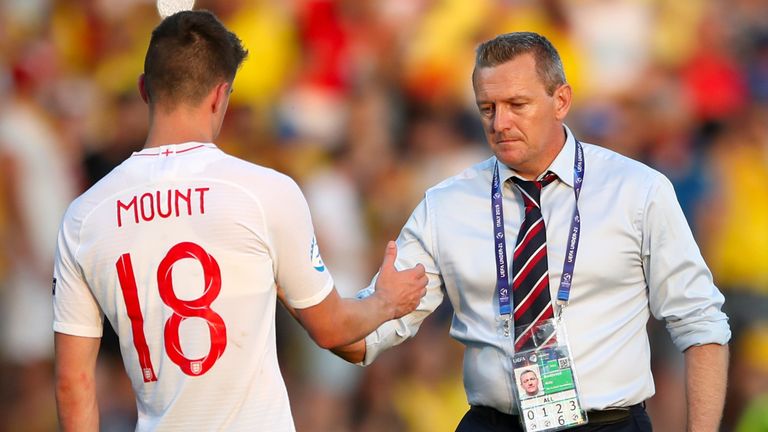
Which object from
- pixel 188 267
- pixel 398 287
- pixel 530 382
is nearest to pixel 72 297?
→ pixel 188 267

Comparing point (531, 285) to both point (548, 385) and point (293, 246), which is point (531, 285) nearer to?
point (548, 385)

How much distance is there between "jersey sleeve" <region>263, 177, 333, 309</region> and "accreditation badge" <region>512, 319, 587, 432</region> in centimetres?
91

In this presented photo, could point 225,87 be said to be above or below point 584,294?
above

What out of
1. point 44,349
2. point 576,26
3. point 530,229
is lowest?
point 44,349

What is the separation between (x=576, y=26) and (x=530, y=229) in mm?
4862

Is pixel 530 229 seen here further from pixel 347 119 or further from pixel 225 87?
pixel 347 119

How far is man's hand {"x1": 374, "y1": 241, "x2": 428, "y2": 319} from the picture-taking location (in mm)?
4117

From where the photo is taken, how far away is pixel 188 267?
139 inches

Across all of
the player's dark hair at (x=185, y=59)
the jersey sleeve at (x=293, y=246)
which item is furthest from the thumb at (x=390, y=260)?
the player's dark hair at (x=185, y=59)

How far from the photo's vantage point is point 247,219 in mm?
3539

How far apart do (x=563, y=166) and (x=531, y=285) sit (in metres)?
0.51

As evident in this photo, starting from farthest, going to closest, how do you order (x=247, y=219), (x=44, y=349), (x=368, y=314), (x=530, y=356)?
1. (x=44, y=349)
2. (x=530, y=356)
3. (x=368, y=314)
4. (x=247, y=219)

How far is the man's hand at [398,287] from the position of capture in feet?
13.5

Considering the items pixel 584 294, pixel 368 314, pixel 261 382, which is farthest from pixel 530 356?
pixel 261 382
